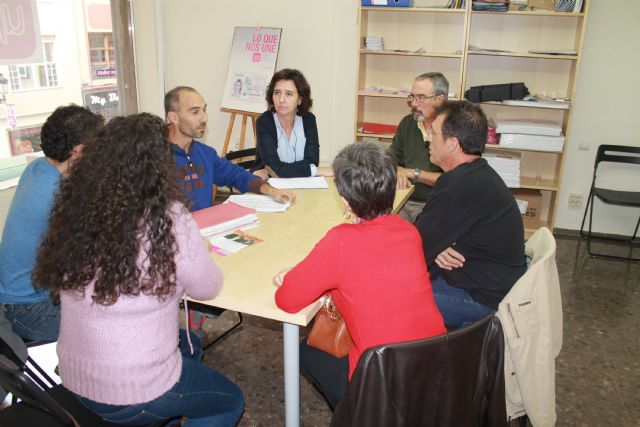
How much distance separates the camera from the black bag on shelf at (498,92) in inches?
165

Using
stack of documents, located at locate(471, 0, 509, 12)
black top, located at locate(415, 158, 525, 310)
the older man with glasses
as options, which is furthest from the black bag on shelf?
black top, located at locate(415, 158, 525, 310)

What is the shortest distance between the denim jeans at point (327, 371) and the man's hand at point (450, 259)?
0.59 m

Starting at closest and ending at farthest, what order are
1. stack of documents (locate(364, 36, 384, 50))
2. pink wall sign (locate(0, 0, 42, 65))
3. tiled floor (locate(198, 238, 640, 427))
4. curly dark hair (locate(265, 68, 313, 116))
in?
1. tiled floor (locate(198, 238, 640, 427))
2. curly dark hair (locate(265, 68, 313, 116))
3. pink wall sign (locate(0, 0, 42, 65))
4. stack of documents (locate(364, 36, 384, 50))

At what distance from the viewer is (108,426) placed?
58.5 inches

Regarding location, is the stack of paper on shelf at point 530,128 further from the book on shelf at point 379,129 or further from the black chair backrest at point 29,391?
the black chair backrest at point 29,391

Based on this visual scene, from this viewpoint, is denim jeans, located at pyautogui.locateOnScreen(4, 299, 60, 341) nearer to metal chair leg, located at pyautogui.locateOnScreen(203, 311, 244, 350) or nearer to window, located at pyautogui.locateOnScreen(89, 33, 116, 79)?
metal chair leg, located at pyautogui.locateOnScreen(203, 311, 244, 350)

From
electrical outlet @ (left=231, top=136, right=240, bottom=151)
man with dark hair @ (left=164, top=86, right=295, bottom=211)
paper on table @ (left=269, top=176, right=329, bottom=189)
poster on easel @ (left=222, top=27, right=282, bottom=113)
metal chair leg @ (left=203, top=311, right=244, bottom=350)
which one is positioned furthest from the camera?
electrical outlet @ (left=231, top=136, right=240, bottom=151)

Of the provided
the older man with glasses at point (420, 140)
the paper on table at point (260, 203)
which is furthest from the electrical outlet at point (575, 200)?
the paper on table at point (260, 203)

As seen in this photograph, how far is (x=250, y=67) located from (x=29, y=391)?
4053 millimetres

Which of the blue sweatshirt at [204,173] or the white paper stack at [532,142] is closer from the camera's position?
the blue sweatshirt at [204,173]

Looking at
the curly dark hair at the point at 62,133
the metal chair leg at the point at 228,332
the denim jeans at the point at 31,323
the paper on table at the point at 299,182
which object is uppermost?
the curly dark hair at the point at 62,133

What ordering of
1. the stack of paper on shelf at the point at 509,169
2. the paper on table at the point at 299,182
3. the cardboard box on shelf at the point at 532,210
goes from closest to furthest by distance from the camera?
the paper on table at the point at 299,182 → the stack of paper on shelf at the point at 509,169 → the cardboard box on shelf at the point at 532,210

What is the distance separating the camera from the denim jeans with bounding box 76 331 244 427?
1.39 metres

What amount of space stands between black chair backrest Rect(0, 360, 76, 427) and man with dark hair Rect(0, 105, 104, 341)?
1.88 ft
